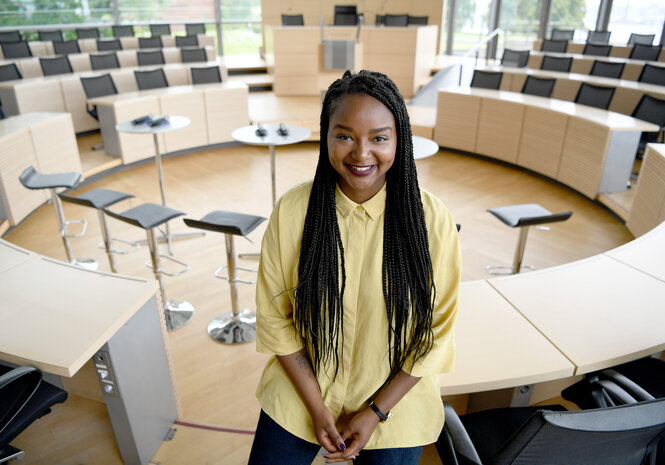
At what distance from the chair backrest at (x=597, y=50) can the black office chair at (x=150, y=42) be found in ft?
26.5

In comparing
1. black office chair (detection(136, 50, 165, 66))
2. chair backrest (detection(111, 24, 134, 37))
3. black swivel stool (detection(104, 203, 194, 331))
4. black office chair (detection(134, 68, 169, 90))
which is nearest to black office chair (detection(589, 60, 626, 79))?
black office chair (detection(134, 68, 169, 90))

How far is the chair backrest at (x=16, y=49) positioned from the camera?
8.01m

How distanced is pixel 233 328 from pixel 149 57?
640 cm

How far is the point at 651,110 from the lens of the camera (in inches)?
212

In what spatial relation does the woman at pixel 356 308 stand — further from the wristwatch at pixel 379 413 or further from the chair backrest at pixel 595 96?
the chair backrest at pixel 595 96

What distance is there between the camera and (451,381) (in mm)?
1644

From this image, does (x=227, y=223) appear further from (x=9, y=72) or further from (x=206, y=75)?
(x=9, y=72)

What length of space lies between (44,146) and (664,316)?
516cm

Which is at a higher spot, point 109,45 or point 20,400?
point 109,45

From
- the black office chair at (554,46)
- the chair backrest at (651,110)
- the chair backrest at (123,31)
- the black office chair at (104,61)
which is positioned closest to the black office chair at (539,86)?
the chair backrest at (651,110)

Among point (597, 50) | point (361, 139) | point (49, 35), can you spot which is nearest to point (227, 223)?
point (361, 139)

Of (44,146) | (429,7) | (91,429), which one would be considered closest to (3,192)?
(44,146)

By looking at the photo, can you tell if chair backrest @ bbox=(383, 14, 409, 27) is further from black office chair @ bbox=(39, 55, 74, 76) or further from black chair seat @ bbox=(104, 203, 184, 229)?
black chair seat @ bbox=(104, 203, 184, 229)

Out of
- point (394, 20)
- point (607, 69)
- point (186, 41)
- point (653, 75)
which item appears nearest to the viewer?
point (653, 75)
